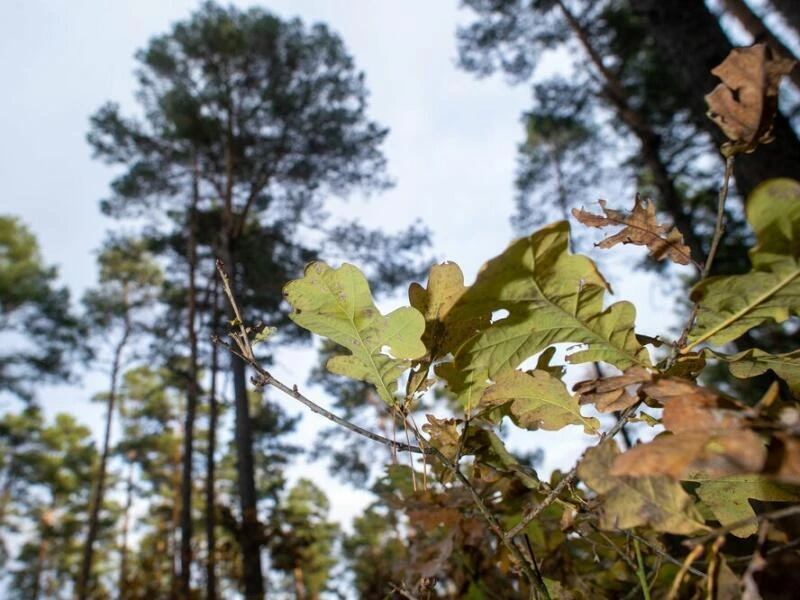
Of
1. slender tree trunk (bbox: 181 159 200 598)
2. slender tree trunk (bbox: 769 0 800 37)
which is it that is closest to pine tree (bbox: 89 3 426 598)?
slender tree trunk (bbox: 181 159 200 598)

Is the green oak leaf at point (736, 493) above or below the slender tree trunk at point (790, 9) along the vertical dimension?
below

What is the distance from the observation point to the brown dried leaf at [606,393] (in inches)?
16.8

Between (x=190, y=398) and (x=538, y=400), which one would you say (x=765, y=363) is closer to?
(x=538, y=400)

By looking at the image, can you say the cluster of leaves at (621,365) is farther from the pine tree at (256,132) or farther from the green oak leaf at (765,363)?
the pine tree at (256,132)

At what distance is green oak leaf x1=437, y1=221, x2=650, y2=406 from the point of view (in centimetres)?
40

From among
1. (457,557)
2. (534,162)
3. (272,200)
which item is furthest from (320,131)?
(457,557)

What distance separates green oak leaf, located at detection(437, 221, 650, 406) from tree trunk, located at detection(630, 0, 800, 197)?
112 inches

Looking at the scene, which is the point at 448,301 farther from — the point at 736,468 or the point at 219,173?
the point at 219,173

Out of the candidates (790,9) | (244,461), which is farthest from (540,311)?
(244,461)

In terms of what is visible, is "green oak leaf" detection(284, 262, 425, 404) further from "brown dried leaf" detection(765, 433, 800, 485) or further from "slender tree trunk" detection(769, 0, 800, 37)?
"slender tree trunk" detection(769, 0, 800, 37)

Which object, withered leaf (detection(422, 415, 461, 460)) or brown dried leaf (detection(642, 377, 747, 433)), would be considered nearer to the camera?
brown dried leaf (detection(642, 377, 747, 433))

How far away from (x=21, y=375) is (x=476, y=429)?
1954cm

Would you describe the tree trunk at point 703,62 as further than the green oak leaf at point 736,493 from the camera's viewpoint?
Yes

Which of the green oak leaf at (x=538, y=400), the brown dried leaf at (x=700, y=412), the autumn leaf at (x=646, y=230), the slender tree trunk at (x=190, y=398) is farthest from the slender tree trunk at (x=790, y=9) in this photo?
the slender tree trunk at (x=190, y=398)
